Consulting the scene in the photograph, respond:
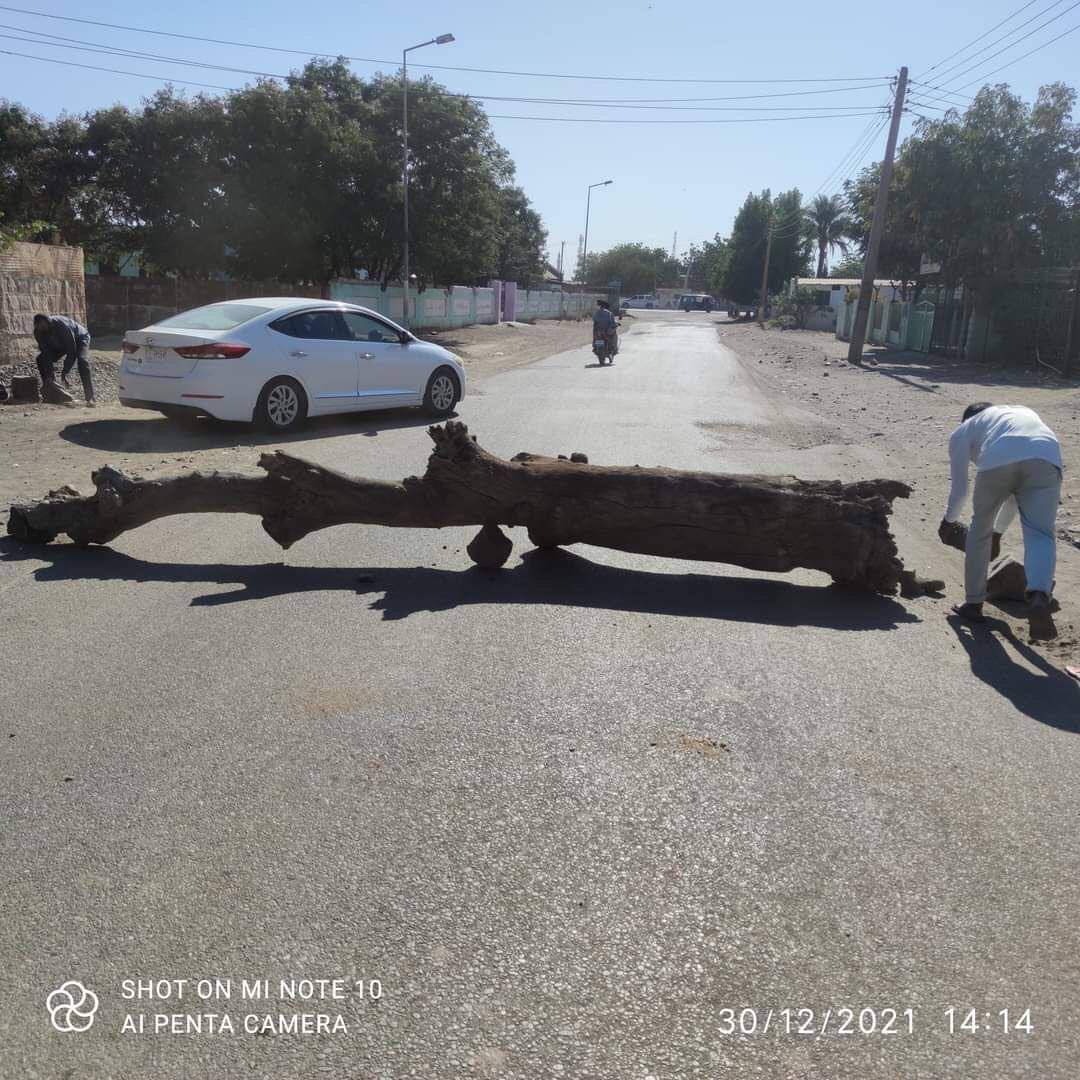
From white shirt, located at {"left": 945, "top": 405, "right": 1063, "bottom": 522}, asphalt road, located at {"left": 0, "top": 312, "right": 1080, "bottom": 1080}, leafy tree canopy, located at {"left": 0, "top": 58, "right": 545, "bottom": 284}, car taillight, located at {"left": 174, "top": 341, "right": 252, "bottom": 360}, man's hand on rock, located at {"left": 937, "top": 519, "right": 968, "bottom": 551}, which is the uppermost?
leafy tree canopy, located at {"left": 0, "top": 58, "right": 545, "bottom": 284}

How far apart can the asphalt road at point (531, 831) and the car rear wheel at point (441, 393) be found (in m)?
7.99

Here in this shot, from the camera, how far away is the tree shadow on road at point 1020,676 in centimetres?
459

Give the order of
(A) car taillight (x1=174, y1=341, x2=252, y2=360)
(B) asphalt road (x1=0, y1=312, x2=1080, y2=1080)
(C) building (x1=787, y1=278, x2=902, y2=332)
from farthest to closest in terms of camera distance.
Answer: (C) building (x1=787, y1=278, x2=902, y2=332) < (A) car taillight (x1=174, y1=341, x2=252, y2=360) < (B) asphalt road (x1=0, y1=312, x2=1080, y2=1080)

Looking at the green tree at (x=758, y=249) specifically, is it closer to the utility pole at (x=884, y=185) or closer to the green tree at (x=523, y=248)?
the green tree at (x=523, y=248)

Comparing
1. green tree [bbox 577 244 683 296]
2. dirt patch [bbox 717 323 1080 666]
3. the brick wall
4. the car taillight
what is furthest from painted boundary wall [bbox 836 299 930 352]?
green tree [bbox 577 244 683 296]

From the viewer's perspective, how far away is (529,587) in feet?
20.2

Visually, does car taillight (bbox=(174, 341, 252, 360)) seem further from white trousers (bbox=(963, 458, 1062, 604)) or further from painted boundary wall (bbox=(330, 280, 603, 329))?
painted boundary wall (bbox=(330, 280, 603, 329))

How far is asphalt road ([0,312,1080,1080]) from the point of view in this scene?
2480 mm

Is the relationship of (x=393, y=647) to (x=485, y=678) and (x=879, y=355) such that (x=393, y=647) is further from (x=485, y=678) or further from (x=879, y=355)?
(x=879, y=355)

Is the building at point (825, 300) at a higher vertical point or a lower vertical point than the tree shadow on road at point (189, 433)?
higher

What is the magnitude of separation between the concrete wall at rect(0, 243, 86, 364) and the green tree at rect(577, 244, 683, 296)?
116394mm

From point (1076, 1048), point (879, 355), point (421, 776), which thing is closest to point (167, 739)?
point (421, 776)

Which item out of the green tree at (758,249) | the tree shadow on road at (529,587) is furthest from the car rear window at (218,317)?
the green tree at (758,249)

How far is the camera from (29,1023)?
246 centimetres
